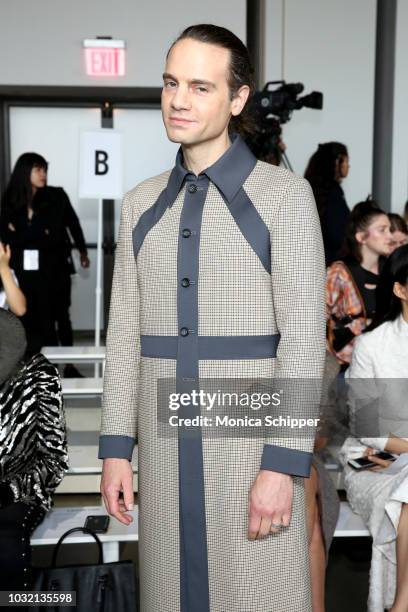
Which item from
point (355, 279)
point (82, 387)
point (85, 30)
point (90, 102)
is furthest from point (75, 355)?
point (90, 102)

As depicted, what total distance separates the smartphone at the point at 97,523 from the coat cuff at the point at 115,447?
986mm

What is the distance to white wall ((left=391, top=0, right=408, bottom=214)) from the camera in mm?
6598

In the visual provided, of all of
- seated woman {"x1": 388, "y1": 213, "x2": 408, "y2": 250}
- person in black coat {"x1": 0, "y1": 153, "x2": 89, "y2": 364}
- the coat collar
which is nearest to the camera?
the coat collar

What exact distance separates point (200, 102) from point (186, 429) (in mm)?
570

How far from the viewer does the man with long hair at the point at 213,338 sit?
1369 mm

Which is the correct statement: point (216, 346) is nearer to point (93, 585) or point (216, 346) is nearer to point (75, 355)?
point (93, 585)

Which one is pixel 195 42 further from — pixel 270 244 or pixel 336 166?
pixel 336 166

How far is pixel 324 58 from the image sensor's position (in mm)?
6527

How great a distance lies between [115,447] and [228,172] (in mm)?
536

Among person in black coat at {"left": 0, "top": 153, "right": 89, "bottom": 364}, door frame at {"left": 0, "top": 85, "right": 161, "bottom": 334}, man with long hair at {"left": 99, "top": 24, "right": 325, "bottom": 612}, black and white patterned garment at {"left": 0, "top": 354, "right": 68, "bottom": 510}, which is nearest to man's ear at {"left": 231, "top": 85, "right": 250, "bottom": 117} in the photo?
man with long hair at {"left": 99, "top": 24, "right": 325, "bottom": 612}

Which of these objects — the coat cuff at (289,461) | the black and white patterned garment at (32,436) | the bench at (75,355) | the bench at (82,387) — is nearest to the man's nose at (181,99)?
the coat cuff at (289,461)

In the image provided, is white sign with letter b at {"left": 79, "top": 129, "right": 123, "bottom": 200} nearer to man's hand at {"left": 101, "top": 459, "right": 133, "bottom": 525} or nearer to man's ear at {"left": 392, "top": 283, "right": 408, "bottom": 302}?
man's ear at {"left": 392, "top": 283, "right": 408, "bottom": 302}

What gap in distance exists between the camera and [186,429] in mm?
1459

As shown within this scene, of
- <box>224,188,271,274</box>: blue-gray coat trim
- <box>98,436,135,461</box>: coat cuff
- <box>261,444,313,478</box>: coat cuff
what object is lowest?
<box>98,436,135,461</box>: coat cuff
